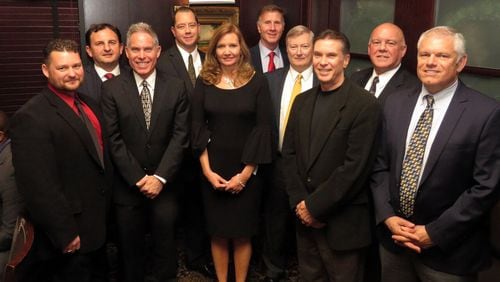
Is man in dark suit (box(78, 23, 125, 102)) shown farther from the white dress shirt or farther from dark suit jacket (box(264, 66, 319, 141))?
the white dress shirt

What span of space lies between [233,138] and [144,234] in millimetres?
814

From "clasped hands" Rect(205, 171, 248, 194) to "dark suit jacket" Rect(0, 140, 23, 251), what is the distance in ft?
3.29

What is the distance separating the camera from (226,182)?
105 inches

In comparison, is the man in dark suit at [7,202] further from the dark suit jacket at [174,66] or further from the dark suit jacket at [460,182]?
the dark suit jacket at [460,182]

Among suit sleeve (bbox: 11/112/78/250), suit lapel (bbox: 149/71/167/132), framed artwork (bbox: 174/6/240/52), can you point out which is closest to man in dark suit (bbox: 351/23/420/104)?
suit lapel (bbox: 149/71/167/132)

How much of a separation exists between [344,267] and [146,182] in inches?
46.3

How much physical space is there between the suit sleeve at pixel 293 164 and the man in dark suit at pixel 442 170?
0.45m

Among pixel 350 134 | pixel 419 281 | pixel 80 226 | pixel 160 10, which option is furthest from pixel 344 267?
pixel 160 10

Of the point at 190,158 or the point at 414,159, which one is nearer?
the point at 414,159

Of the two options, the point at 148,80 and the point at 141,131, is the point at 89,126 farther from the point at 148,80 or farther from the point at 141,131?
the point at 148,80

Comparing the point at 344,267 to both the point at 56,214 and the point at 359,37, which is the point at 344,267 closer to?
the point at 56,214

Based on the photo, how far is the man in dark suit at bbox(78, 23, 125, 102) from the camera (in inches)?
115

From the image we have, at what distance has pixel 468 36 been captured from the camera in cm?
245

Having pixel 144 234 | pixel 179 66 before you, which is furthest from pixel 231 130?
pixel 144 234
